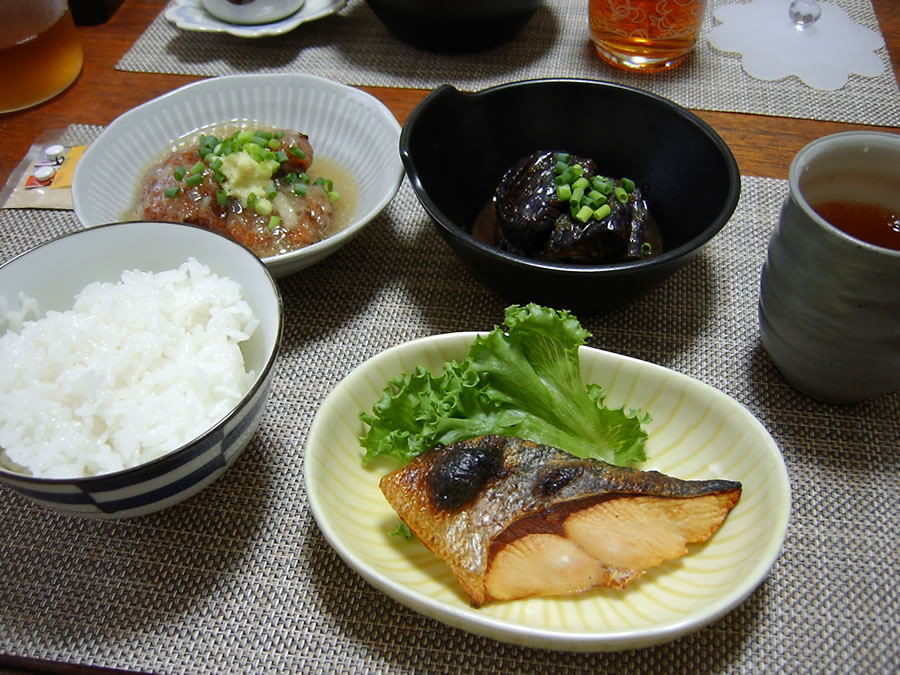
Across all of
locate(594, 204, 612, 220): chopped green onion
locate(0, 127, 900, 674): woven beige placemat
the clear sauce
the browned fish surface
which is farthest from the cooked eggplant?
the browned fish surface

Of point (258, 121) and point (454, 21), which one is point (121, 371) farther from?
point (454, 21)

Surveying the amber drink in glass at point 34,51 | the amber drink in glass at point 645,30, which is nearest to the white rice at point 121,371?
the amber drink in glass at point 34,51

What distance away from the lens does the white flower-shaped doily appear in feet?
7.55

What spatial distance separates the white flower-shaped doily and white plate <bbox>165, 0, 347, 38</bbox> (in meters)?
1.38

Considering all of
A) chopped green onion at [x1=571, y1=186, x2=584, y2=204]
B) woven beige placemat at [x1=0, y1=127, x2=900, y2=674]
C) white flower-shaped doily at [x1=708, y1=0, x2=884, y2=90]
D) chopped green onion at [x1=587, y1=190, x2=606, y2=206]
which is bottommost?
woven beige placemat at [x1=0, y1=127, x2=900, y2=674]

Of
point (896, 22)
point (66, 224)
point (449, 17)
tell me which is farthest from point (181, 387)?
point (896, 22)

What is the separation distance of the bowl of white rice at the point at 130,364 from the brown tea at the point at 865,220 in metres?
1.08

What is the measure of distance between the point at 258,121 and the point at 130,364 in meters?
1.07

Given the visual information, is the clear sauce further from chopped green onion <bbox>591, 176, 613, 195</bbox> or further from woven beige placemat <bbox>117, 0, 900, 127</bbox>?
chopped green onion <bbox>591, 176, 613, 195</bbox>

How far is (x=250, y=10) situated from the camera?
2.43 m

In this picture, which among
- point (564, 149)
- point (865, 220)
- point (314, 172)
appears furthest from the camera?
point (314, 172)

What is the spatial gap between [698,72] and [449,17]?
2.75 feet

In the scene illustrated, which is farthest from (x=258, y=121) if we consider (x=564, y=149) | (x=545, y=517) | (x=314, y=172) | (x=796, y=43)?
(x=796, y=43)

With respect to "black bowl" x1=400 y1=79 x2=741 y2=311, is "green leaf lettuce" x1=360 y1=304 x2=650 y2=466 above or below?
below
